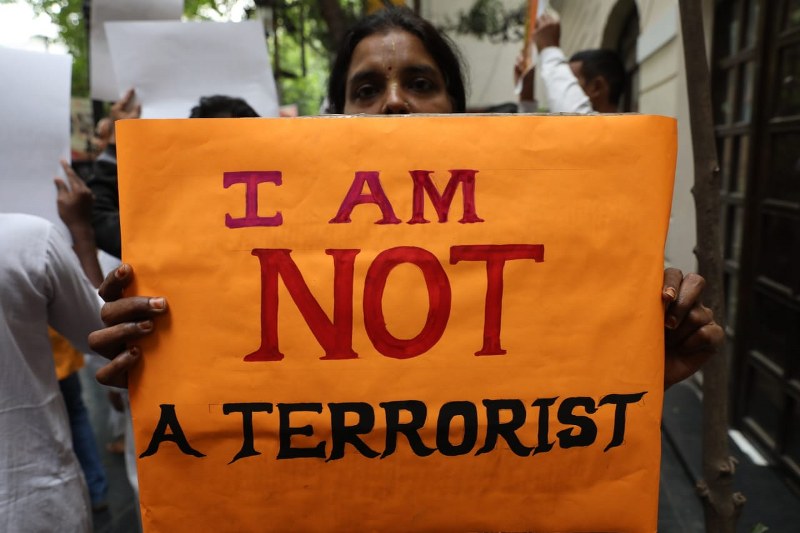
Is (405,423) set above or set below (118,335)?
below

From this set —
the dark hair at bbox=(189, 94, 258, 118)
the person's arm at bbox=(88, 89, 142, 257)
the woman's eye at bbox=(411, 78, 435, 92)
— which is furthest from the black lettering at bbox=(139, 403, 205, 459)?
the dark hair at bbox=(189, 94, 258, 118)

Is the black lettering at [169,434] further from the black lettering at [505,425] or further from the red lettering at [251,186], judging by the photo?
the black lettering at [505,425]

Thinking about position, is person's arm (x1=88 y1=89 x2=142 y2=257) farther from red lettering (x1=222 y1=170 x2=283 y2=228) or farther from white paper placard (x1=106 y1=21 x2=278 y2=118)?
red lettering (x1=222 y1=170 x2=283 y2=228)

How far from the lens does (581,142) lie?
3.26ft

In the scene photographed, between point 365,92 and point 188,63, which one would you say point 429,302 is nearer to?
point 365,92

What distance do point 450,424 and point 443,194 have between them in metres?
0.37

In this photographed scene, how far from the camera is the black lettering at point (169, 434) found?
3.26 feet

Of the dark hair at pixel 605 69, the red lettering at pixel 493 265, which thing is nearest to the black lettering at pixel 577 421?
the red lettering at pixel 493 265

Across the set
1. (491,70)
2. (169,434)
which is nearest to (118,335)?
(169,434)

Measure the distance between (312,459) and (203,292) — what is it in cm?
32

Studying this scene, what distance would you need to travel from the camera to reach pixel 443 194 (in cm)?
99

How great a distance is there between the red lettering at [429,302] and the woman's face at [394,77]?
1.66 ft

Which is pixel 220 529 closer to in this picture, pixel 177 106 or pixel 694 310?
pixel 694 310

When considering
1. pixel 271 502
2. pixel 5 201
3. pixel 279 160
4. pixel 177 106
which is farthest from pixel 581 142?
pixel 177 106
